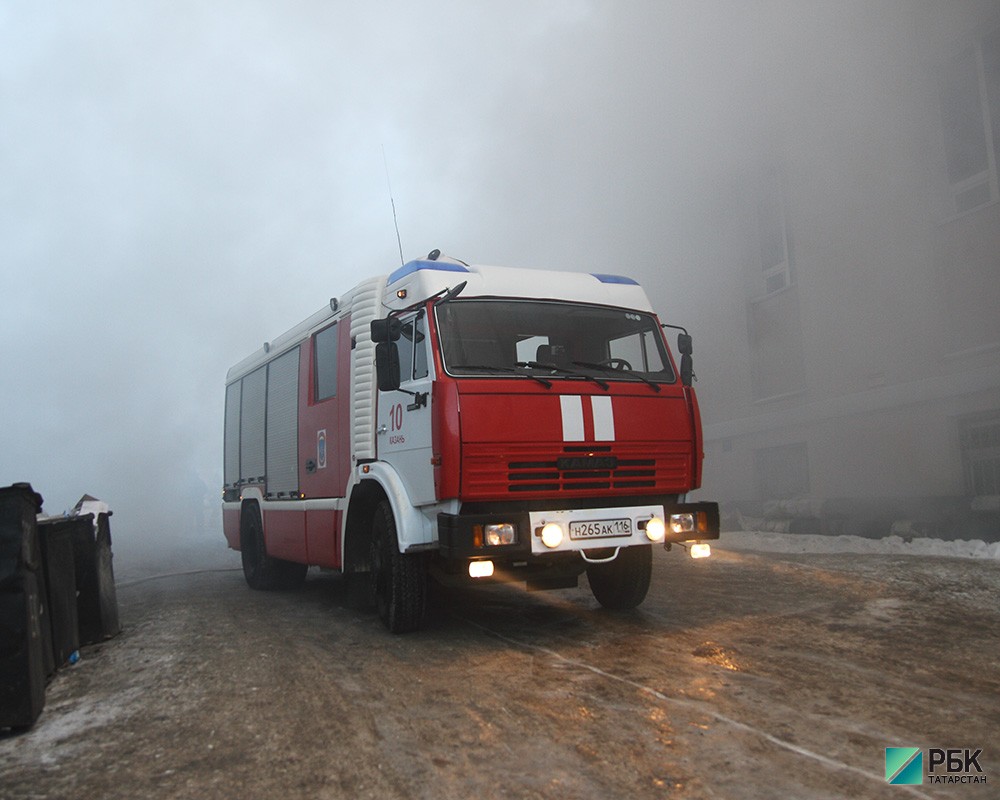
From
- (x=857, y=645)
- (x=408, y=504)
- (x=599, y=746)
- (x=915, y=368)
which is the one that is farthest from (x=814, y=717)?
(x=915, y=368)

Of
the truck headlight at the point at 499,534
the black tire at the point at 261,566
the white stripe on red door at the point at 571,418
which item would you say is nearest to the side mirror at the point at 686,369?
the white stripe on red door at the point at 571,418

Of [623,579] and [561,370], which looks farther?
[623,579]

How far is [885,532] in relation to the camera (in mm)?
8703

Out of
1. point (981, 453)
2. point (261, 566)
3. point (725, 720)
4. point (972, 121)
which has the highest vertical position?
point (972, 121)

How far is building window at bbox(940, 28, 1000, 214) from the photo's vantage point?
31.1 feet

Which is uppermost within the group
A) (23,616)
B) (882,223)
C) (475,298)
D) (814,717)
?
(882,223)

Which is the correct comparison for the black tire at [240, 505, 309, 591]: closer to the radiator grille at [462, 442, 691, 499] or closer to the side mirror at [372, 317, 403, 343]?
the side mirror at [372, 317, 403, 343]

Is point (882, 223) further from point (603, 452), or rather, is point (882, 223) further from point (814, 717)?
point (814, 717)

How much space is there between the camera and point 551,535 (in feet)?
14.3

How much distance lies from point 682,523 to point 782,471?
31.8 feet

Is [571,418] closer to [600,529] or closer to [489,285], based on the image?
[600,529]

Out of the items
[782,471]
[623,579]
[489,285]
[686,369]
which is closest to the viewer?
[489,285]

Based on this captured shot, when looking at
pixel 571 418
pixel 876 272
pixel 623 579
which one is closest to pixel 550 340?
pixel 571 418

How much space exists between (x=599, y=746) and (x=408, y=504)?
86.3 inches
